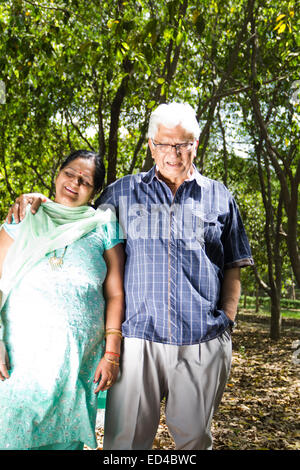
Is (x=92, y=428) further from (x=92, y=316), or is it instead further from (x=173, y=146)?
(x=173, y=146)

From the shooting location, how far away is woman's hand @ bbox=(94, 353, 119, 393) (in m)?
2.32

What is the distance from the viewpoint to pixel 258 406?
629cm

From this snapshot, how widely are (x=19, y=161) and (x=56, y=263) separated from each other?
32.7 ft

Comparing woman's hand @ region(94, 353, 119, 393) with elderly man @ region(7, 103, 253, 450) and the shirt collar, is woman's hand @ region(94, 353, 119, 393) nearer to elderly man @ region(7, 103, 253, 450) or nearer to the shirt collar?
elderly man @ region(7, 103, 253, 450)

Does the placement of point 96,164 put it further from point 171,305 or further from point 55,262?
point 171,305

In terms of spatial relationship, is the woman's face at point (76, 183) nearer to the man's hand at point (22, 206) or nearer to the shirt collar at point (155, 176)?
the man's hand at point (22, 206)

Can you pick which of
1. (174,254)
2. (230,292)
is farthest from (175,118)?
(230,292)

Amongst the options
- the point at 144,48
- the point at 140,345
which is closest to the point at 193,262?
the point at 140,345

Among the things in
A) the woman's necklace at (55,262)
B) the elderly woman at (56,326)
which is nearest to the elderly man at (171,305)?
the elderly woman at (56,326)

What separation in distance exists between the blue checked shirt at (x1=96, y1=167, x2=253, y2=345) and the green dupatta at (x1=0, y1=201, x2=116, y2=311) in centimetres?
23

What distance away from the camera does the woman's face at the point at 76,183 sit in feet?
8.29

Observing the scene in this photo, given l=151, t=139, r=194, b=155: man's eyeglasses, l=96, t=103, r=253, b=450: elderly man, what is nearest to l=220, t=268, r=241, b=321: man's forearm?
l=96, t=103, r=253, b=450: elderly man

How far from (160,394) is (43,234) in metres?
1.05

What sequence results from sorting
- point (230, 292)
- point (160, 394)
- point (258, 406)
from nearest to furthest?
point (160, 394)
point (230, 292)
point (258, 406)
